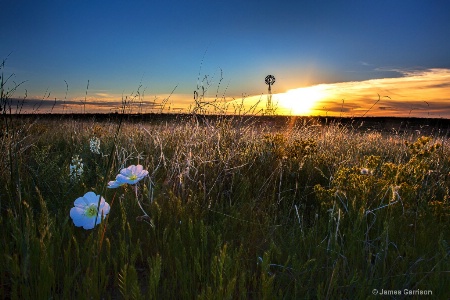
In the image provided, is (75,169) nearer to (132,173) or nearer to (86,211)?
(132,173)

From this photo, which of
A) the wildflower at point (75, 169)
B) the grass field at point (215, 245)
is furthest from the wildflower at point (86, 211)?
the wildflower at point (75, 169)

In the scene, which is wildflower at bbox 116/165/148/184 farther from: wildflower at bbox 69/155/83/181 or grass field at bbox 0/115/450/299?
wildflower at bbox 69/155/83/181

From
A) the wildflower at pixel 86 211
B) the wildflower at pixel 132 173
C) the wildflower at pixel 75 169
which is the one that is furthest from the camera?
the wildflower at pixel 75 169

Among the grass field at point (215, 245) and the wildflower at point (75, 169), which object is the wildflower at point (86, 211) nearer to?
the grass field at point (215, 245)

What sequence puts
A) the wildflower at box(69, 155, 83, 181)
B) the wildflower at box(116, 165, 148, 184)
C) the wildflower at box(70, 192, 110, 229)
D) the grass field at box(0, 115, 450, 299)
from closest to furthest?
the grass field at box(0, 115, 450, 299) → the wildflower at box(70, 192, 110, 229) → the wildflower at box(116, 165, 148, 184) → the wildflower at box(69, 155, 83, 181)

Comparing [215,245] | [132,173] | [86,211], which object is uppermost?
[132,173]

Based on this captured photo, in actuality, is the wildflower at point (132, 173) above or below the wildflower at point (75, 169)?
above

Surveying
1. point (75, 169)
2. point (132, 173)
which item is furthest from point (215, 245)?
point (75, 169)

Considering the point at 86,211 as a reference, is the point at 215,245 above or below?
below

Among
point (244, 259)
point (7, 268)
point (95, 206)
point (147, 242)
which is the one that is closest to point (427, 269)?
point (244, 259)

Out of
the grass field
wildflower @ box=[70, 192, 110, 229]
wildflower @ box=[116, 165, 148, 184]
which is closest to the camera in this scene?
the grass field

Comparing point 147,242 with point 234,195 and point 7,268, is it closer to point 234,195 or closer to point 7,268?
point 7,268

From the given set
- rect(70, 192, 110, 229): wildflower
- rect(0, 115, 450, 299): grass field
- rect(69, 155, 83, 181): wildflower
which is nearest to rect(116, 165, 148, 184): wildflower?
rect(0, 115, 450, 299): grass field

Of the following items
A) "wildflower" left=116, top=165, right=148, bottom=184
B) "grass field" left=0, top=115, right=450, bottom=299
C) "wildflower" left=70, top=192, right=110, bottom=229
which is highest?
"wildflower" left=116, top=165, right=148, bottom=184
